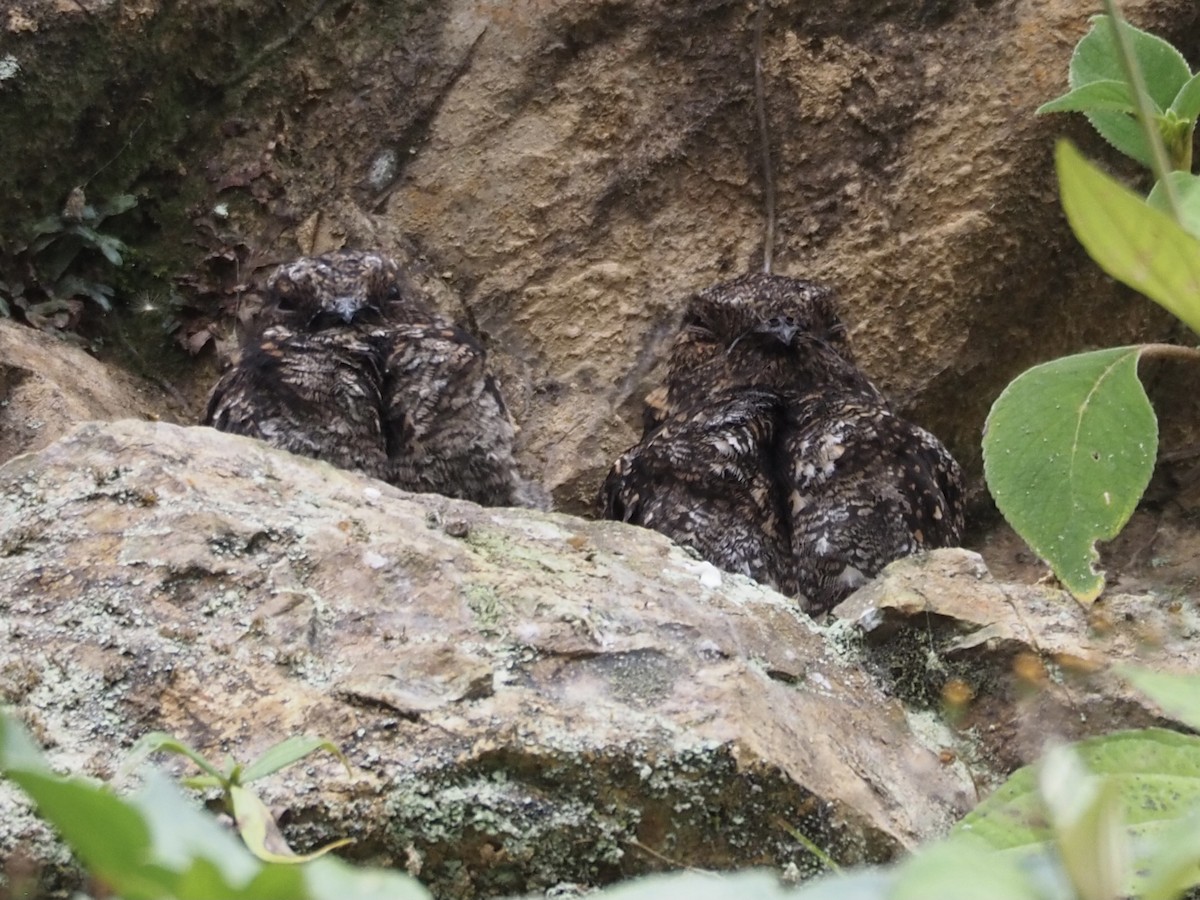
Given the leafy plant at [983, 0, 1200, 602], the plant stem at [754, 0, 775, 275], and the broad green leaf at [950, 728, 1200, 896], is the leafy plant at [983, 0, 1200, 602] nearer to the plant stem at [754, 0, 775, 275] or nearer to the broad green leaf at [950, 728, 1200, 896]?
the broad green leaf at [950, 728, 1200, 896]

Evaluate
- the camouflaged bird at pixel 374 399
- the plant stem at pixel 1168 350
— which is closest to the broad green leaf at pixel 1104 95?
the plant stem at pixel 1168 350

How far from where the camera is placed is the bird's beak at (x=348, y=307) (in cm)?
358

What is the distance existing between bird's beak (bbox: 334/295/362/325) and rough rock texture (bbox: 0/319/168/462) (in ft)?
2.64

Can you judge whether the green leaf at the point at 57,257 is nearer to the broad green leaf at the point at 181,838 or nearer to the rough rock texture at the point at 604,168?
the rough rock texture at the point at 604,168

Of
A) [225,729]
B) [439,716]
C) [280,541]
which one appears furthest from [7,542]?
[439,716]

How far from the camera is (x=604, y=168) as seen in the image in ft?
15.0

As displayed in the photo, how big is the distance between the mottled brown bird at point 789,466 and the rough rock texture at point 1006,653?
629 millimetres

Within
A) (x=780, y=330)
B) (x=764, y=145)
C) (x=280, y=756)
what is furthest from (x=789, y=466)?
(x=280, y=756)

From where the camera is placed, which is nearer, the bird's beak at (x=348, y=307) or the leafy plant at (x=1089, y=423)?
the leafy plant at (x=1089, y=423)

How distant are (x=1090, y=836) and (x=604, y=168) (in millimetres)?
4196

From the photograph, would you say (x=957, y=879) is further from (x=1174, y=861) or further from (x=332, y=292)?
(x=332, y=292)

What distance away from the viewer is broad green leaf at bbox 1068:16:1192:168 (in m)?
1.33

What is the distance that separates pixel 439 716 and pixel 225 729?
0.93 feet

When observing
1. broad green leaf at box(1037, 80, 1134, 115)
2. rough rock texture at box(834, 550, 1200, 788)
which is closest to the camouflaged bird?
rough rock texture at box(834, 550, 1200, 788)
